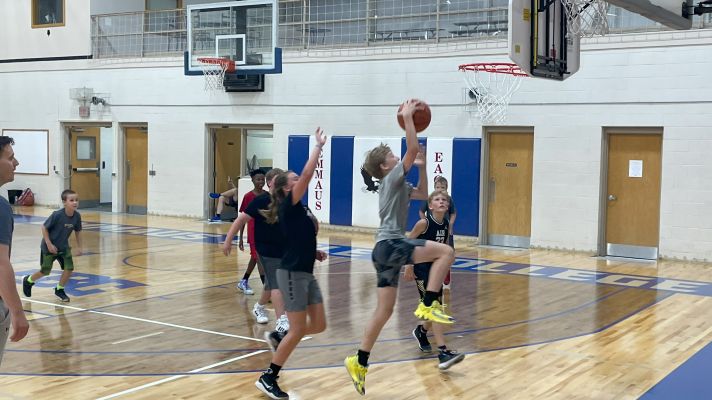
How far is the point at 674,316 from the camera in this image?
380 inches

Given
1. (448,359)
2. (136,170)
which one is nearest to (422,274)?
(448,359)

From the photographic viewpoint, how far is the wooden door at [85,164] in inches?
920

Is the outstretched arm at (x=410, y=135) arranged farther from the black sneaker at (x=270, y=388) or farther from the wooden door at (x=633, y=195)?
the wooden door at (x=633, y=195)

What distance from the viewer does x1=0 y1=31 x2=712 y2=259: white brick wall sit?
1445cm

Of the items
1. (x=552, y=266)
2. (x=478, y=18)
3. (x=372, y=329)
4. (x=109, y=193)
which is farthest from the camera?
(x=109, y=193)

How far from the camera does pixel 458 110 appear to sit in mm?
16781

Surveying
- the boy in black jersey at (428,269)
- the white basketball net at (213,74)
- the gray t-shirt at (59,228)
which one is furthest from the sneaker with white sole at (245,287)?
the white basketball net at (213,74)

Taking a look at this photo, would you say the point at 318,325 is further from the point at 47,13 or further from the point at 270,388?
the point at 47,13

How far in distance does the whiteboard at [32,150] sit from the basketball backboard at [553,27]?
1743 cm

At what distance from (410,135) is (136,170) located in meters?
17.0

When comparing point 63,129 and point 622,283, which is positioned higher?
point 63,129

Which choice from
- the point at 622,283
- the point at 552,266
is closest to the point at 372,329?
the point at 622,283

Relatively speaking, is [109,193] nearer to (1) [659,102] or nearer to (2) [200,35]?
(2) [200,35]

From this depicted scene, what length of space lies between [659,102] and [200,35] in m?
10.2
